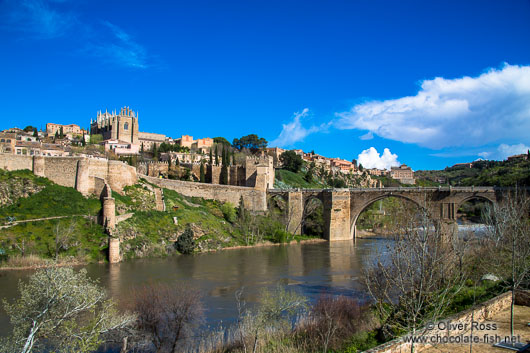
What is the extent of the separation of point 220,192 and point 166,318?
2879cm

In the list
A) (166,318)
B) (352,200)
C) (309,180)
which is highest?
(309,180)

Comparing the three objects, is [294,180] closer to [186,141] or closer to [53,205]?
[186,141]

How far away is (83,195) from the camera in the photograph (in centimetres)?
3009

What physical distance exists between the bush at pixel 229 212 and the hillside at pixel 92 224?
152 mm

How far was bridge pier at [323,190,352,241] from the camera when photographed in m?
42.9

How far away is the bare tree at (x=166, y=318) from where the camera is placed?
496 inches

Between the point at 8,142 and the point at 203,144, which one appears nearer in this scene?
the point at 8,142

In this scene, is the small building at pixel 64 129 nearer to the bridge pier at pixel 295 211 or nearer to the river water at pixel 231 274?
the bridge pier at pixel 295 211

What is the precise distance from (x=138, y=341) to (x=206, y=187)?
2972cm

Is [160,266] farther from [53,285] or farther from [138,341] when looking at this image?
[53,285]

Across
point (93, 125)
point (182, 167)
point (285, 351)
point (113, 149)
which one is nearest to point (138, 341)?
point (285, 351)

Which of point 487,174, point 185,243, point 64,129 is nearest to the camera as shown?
point 185,243

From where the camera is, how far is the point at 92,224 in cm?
2736

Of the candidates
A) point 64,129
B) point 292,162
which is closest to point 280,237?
point 292,162
